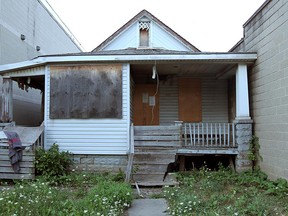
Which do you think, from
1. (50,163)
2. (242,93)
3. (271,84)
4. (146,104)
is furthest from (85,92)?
(271,84)

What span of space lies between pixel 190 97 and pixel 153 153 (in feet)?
12.5

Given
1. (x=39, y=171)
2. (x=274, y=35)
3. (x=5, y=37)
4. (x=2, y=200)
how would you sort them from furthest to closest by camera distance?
1. (x=5, y=37)
2. (x=39, y=171)
3. (x=274, y=35)
4. (x=2, y=200)

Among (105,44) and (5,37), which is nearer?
(5,37)

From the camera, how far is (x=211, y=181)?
23.9ft

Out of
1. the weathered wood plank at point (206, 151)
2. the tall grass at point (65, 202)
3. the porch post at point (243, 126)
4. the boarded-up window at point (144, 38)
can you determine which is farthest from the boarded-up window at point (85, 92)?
the boarded-up window at point (144, 38)

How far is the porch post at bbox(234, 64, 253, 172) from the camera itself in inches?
332

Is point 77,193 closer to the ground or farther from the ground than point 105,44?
closer to the ground

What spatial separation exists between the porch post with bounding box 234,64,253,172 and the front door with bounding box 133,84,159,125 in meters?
3.68

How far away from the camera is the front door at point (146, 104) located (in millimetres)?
11461

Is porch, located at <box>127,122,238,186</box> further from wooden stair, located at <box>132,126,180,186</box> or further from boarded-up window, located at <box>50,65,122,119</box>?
boarded-up window, located at <box>50,65,122,119</box>

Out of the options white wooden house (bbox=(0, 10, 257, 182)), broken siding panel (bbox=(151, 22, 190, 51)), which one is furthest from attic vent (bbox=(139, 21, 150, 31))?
white wooden house (bbox=(0, 10, 257, 182))

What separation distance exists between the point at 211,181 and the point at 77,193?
3.23 metres

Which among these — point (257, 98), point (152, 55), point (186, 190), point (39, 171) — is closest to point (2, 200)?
point (39, 171)

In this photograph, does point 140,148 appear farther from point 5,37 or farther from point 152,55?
point 5,37
